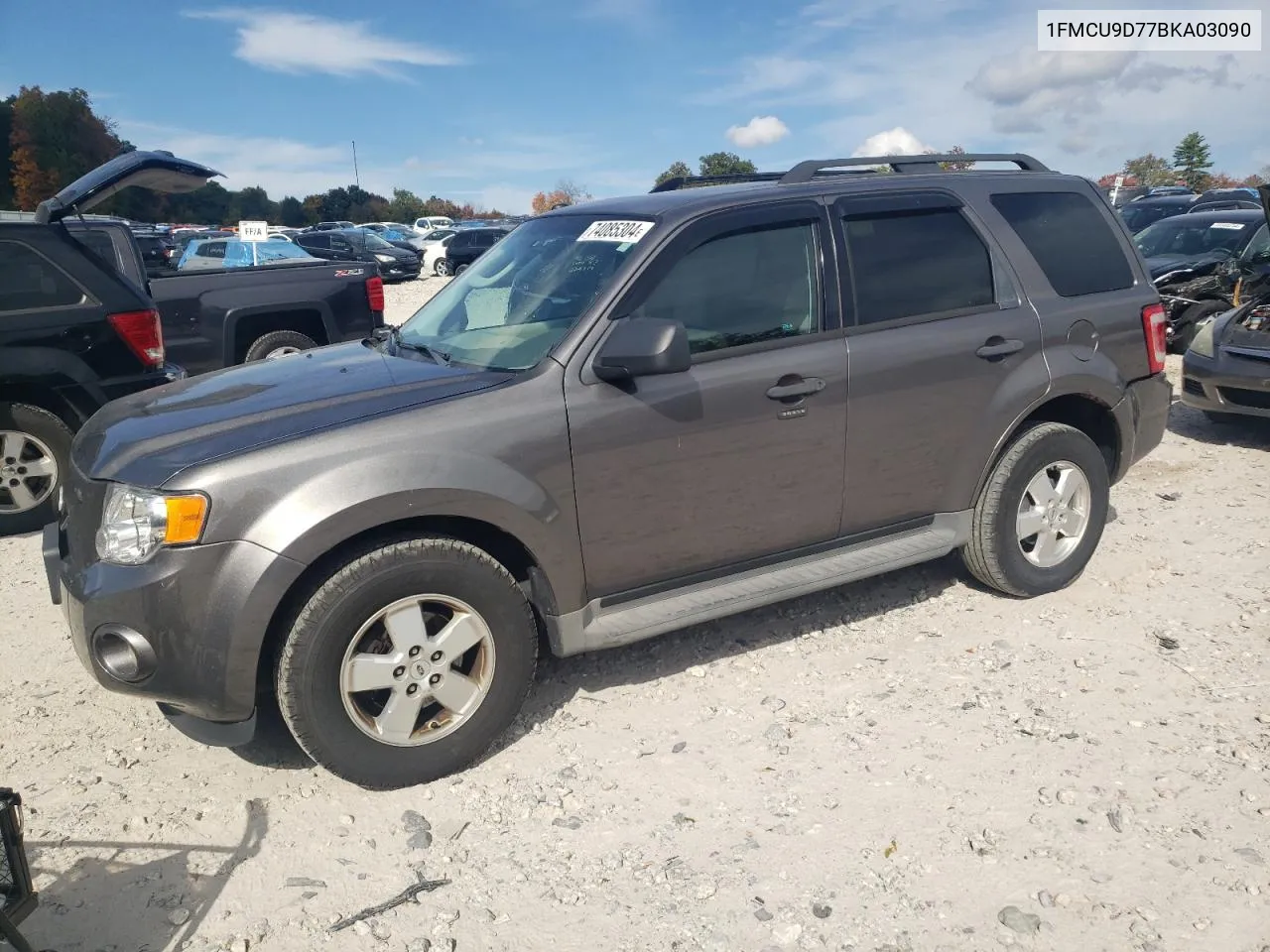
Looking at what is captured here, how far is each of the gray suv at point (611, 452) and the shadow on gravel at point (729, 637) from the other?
416 millimetres

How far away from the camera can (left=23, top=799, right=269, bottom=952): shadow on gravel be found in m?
2.56

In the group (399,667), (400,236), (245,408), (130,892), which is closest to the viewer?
(130,892)

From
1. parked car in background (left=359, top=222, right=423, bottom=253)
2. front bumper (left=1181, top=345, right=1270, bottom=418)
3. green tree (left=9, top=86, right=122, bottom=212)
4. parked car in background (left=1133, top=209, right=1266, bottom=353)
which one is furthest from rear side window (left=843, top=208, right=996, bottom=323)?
green tree (left=9, top=86, right=122, bottom=212)

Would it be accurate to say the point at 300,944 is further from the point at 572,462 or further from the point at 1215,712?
the point at 1215,712

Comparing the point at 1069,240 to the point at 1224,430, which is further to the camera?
the point at 1224,430

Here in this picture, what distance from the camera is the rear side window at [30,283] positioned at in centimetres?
572

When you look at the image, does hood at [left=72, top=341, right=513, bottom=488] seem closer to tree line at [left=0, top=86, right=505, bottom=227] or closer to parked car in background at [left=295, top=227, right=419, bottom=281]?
parked car in background at [left=295, top=227, right=419, bottom=281]

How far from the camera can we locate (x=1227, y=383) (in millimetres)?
7023

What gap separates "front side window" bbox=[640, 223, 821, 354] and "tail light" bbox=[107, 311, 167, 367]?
402 cm

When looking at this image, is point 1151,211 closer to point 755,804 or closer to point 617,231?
point 617,231

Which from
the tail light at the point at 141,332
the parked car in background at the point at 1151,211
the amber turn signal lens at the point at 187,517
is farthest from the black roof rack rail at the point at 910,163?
the parked car in background at the point at 1151,211

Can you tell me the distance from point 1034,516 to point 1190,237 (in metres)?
8.81

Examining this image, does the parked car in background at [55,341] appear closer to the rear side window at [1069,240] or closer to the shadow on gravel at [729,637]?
the shadow on gravel at [729,637]

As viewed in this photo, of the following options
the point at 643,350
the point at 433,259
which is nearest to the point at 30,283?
the point at 643,350
